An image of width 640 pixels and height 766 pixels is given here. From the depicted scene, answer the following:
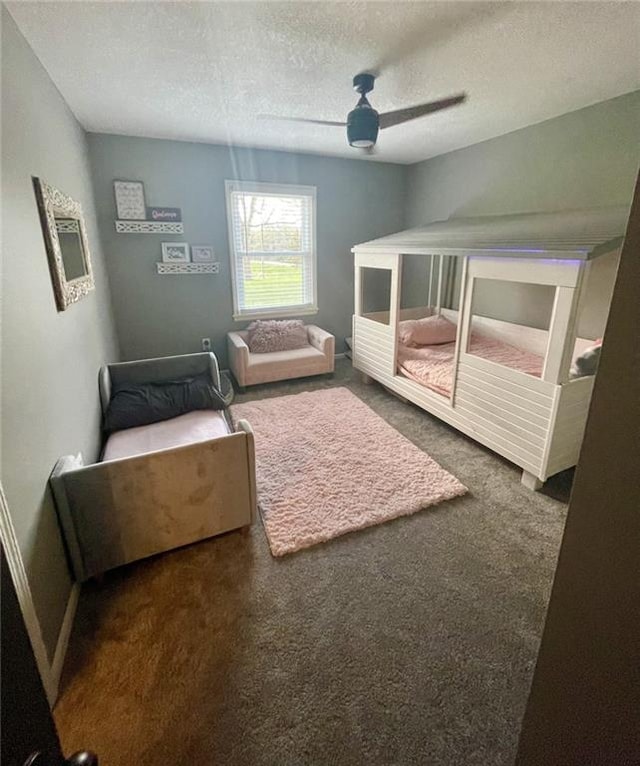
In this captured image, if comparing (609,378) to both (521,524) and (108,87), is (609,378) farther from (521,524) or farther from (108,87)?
(108,87)

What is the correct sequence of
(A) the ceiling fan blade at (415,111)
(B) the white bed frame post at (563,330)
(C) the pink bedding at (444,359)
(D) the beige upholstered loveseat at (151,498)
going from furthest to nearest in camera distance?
1. (C) the pink bedding at (444,359)
2. (A) the ceiling fan blade at (415,111)
3. (B) the white bed frame post at (563,330)
4. (D) the beige upholstered loveseat at (151,498)

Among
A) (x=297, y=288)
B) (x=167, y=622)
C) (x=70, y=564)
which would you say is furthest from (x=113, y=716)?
(x=297, y=288)

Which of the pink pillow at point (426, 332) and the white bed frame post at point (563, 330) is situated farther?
the pink pillow at point (426, 332)

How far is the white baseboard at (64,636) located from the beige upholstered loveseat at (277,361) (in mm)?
2472

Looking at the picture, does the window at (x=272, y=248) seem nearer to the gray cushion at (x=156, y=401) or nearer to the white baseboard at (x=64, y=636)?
the gray cushion at (x=156, y=401)

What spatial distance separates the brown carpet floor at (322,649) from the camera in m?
1.20

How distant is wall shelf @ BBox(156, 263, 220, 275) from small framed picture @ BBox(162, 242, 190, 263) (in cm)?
4

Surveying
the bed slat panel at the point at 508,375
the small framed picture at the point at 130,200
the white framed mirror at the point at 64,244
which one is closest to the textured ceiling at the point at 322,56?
the small framed picture at the point at 130,200

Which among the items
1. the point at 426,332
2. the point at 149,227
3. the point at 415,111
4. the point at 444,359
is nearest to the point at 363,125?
the point at 415,111

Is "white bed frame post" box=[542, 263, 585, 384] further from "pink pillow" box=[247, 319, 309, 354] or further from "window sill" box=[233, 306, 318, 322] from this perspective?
"window sill" box=[233, 306, 318, 322]

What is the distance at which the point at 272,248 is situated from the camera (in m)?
4.48

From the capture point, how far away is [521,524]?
2102 millimetres

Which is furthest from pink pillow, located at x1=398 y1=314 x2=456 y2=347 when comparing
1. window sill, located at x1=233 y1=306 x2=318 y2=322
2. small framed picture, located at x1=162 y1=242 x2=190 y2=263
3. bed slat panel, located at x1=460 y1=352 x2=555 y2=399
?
small framed picture, located at x1=162 y1=242 x2=190 y2=263

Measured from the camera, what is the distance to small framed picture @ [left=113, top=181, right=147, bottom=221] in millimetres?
3607
